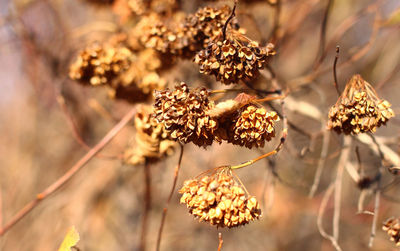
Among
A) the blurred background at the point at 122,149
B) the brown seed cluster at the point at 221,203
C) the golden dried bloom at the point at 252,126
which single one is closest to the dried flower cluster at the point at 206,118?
the golden dried bloom at the point at 252,126

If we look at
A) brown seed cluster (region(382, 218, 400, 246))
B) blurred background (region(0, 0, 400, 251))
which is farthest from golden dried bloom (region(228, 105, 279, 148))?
blurred background (region(0, 0, 400, 251))

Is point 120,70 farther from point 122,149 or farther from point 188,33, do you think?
point 122,149

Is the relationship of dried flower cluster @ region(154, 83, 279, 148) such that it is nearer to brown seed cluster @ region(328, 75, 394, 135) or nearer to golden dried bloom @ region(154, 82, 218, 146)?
golden dried bloom @ region(154, 82, 218, 146)

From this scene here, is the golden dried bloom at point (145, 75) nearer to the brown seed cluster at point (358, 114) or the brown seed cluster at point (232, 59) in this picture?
the brown seed cluster at point (232, 59)

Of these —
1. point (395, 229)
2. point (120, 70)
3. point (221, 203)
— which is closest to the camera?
point (221, 203)

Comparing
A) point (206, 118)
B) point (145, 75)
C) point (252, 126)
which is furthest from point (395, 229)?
point (145, 75)

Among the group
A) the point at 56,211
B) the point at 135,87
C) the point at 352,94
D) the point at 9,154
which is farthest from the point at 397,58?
the point at 9,154

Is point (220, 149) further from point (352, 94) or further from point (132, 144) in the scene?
point (352, 94)
